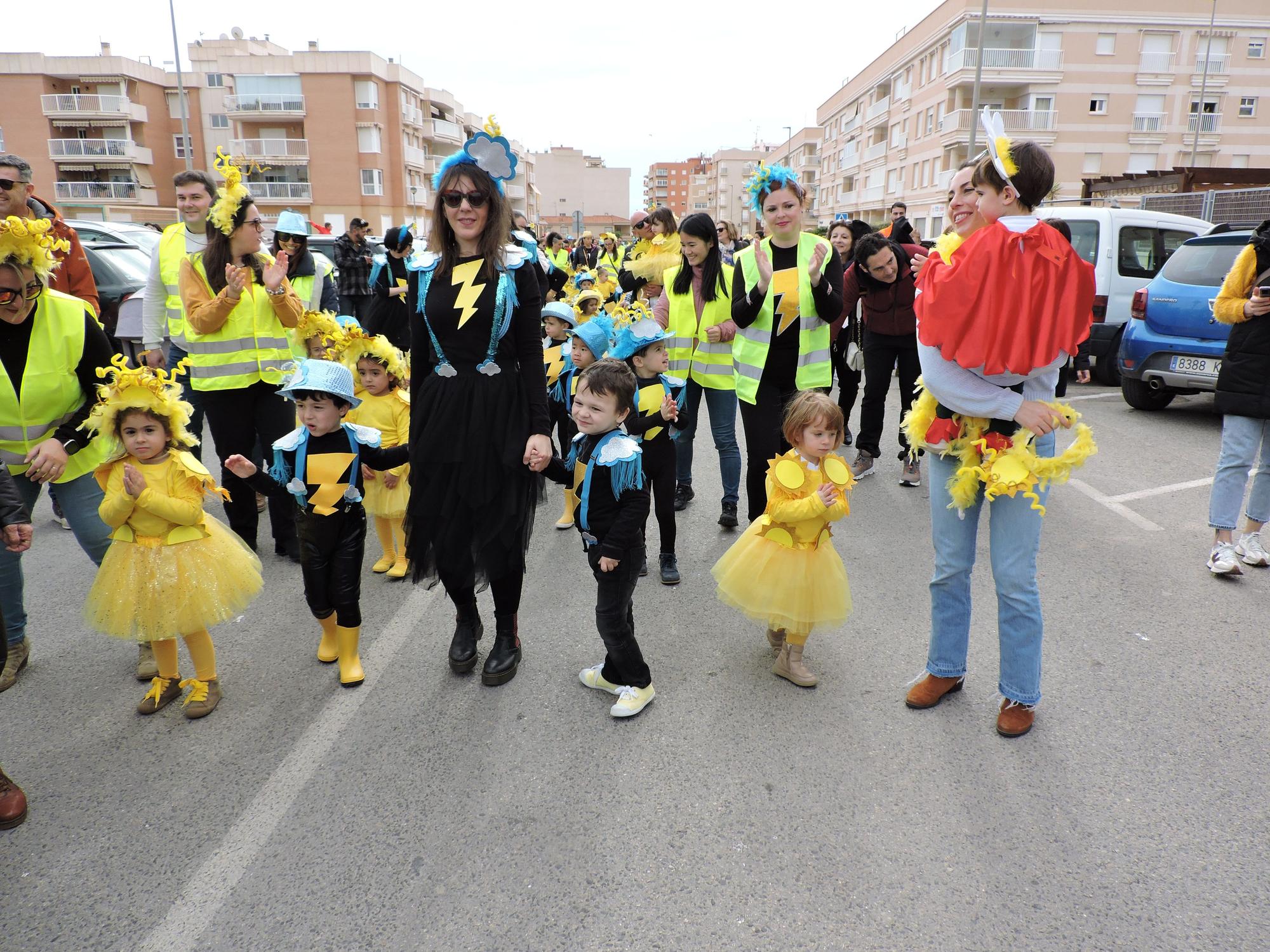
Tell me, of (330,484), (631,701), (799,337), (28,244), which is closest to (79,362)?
(28,244)

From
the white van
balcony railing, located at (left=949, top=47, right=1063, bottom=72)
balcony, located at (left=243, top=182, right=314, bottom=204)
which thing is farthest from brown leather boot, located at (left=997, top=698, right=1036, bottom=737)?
balcony, located at (left=243, top=182, right=314, bottom=204)

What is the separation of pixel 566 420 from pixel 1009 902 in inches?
165

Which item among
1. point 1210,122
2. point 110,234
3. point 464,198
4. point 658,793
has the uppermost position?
point 1210,122

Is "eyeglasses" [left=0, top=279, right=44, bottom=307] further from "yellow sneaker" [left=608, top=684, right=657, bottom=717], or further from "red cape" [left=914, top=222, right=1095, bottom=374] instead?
"red cape" [left=914, top=222, right=1095, bottom=374]

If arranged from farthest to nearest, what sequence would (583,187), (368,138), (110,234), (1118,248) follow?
1. (583,187)
2. (368,138)
3. (110,234)
4. (1118,248)

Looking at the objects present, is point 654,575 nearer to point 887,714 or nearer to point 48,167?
point 887,714

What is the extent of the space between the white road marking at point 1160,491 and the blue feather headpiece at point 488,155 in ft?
17.3

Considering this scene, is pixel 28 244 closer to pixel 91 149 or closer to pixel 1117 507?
pixel 1117 507

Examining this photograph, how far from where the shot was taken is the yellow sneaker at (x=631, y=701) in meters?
3.25

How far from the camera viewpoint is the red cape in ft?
8.87

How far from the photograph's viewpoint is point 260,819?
8.71 feet

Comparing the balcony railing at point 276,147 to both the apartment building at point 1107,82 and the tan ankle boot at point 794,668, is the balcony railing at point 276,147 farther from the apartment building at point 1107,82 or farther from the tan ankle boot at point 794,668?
the tan ankle boot at point 794,668

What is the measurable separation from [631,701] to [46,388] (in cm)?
277

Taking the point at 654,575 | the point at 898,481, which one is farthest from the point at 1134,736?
the point at 898,481
